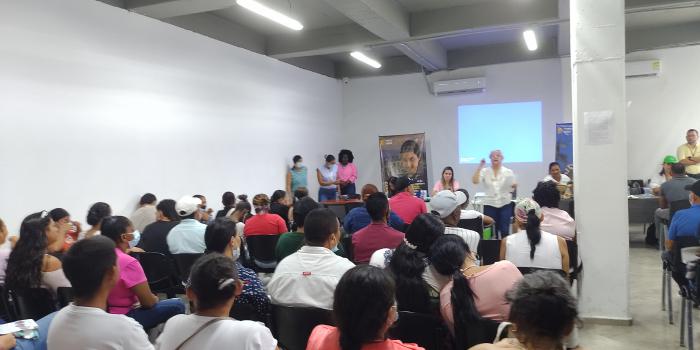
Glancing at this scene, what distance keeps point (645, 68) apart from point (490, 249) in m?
7.08

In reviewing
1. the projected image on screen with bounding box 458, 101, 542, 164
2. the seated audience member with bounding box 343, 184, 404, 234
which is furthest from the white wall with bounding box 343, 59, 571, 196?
the seated audience member with bounding box 343, 184, 404, 234

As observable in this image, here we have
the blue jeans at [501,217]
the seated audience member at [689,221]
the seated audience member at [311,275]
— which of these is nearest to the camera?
the seated audience member at [311,275]

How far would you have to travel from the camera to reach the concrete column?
3742 mm

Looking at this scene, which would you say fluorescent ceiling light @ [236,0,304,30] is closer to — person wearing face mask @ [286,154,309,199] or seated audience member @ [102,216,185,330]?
person wearing face mask @ [286,154,309,199]

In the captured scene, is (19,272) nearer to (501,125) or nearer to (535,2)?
(535,2)

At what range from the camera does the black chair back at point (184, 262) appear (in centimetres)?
370

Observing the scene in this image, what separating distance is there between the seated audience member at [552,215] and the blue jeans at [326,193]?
600 centimetres

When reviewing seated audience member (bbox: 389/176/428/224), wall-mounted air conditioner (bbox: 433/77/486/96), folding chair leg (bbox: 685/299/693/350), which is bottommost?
folding chair leg (bbox: 685/299/693/350)

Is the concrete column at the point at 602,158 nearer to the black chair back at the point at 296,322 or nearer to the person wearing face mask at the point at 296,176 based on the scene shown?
the black chair back at the point at 296,322

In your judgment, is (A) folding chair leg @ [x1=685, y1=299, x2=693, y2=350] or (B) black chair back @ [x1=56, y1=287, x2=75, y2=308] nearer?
(B) black chair back @ [x1=56, y1=287, x2=75, y2=308]

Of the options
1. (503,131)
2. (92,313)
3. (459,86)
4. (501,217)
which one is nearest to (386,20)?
(501,217)

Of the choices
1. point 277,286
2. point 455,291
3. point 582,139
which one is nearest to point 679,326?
point 582,139

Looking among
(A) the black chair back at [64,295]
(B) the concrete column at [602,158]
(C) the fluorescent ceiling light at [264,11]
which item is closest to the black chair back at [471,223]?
(B) the concrete column at [602,158]

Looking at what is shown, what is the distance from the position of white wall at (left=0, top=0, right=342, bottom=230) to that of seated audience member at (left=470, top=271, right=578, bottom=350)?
4917mm
